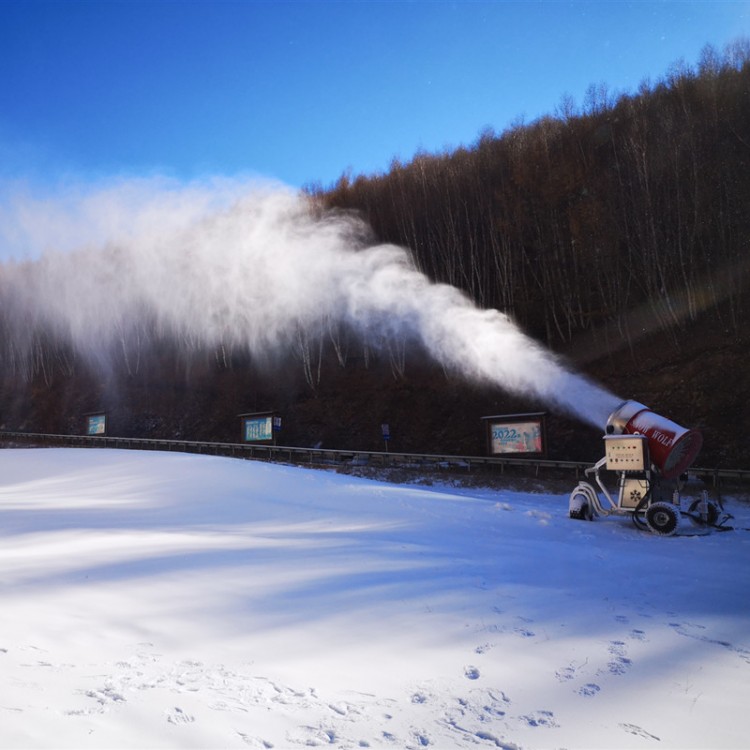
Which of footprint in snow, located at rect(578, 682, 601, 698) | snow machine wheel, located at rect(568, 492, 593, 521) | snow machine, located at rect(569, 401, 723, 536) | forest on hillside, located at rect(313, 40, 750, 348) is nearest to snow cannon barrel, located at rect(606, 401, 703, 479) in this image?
snow machine, located at rect(569, 401, 723, 536)

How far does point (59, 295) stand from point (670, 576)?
6060 centimetres

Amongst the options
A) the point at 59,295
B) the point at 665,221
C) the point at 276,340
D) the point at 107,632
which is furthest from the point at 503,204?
the point at 59,295

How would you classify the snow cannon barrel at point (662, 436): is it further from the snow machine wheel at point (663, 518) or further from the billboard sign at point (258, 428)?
the billboard sign at point (258, 428)

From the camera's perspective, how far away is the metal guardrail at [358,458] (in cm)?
1941

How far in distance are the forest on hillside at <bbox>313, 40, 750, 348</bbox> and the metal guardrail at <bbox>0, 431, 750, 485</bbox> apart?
37.5ft

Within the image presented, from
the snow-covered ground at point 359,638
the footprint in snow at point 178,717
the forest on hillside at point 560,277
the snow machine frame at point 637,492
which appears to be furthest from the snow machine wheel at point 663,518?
the forest on hillside at point 560,277

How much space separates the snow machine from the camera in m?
10.8

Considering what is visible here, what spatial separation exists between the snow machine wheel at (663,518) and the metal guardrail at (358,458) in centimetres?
588

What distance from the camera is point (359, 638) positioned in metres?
4.21

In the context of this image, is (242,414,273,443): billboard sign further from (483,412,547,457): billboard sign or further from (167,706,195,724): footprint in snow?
(167,706,195,724): footprint in snow

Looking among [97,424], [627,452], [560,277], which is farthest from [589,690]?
[97,424]

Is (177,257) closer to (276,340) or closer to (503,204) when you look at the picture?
(276,340)

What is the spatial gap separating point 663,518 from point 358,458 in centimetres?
1574

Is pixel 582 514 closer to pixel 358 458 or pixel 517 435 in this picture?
pixel 517 435
